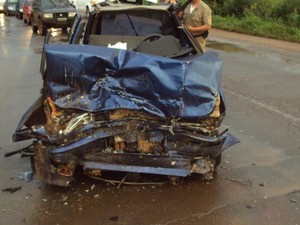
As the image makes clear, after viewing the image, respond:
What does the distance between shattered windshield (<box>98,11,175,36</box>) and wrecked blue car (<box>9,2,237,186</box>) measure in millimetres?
1567

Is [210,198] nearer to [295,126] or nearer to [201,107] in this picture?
[201,107]

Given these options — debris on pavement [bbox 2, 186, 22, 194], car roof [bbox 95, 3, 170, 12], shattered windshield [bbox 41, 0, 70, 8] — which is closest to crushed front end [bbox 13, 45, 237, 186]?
debris on pavement [bbox 2, 186, 22, 194]

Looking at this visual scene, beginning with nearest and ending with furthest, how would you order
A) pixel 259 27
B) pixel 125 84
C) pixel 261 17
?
pixel 125 84 → pixel 259 27 → pixel 261 17

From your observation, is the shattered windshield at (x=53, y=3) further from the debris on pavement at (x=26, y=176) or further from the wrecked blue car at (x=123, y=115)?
the wrecked blue car at (x=123, y=115)

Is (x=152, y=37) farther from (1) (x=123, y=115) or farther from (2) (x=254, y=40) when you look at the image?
(2) (x=254, y=40)

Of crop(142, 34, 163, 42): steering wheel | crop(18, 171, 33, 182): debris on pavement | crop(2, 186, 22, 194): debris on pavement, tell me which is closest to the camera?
crop(2, 186, 22, 194): debris on pavement

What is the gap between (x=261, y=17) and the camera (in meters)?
21.1

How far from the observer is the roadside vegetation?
18.2 m

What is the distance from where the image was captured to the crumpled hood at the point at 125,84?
4.43 meters

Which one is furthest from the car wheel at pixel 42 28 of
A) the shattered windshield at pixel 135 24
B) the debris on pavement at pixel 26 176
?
the debris on pavement at pixel 26 176

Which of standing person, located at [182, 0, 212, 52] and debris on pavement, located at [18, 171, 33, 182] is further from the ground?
standing person, located at [182, 0, 212, 52]

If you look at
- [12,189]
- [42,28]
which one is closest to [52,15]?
[42,28]

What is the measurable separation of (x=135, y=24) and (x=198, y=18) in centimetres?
221

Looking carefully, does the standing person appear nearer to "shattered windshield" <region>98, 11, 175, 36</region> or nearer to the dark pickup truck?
"shattered windshield" <region>98, 11, 175, 36</region>
